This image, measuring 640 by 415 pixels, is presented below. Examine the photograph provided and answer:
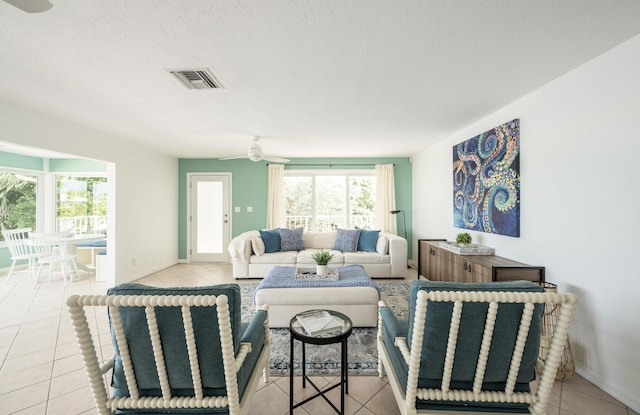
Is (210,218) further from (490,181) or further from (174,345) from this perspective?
(490,181)

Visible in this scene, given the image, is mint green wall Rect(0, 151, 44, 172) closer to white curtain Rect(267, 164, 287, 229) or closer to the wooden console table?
white curtain Rect(267, 164, 287, 229)

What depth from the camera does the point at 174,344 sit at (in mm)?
1062

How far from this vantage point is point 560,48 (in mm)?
1744

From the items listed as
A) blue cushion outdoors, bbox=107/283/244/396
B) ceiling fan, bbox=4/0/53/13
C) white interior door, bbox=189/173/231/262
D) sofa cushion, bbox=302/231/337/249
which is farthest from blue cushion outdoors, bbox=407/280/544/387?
white interior door, bbox=189/173/231/262

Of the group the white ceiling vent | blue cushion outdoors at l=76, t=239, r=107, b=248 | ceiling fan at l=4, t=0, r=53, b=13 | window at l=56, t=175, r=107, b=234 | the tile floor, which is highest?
the white ceiling vent

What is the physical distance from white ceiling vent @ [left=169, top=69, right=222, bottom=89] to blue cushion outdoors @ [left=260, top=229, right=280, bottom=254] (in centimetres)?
289

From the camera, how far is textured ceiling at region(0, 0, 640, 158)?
1.41 m

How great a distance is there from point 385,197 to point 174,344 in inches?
Result: 195

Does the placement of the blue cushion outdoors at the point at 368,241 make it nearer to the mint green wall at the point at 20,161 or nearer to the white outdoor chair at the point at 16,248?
the white outdoor chair at the point at 16,248

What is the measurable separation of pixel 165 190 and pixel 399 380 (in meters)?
5.57

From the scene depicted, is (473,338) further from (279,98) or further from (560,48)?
(279,98)

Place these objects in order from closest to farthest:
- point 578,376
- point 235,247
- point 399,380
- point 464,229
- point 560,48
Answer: point 399,380 < point 560,48 < point 578,376 < point 464,229 < point 235,247

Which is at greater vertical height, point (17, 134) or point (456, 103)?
point (456, 103)

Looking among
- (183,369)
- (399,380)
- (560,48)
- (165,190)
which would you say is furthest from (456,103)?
(165,190)
